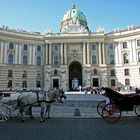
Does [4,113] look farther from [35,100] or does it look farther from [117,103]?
[117,103]

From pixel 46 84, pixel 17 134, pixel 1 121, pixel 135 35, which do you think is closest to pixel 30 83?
pixel 46 84

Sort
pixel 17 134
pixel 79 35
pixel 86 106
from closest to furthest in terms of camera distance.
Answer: pixel 17 134
pixel 86 106
pixel 79 35

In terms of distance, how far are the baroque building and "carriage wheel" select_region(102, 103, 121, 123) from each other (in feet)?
163

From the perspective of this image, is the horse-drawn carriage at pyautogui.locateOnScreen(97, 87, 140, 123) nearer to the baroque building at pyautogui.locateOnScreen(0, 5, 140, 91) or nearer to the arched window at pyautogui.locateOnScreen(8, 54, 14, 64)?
the baroque building at pyautogui.locateOnScreen(0, 5, 140, 91)

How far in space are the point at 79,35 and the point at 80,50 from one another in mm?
4571

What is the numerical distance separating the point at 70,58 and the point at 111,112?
54592 mm

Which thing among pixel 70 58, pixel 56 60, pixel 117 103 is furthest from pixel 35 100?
pixel 70 58

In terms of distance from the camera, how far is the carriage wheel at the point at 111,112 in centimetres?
1254

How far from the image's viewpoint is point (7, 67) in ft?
205

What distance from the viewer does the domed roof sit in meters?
77.8

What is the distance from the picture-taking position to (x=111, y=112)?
12.6 m

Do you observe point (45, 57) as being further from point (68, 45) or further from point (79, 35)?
point (79, 35)

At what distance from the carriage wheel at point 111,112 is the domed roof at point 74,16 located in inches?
2615

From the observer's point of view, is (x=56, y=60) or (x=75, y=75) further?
(x=75, y=75)
